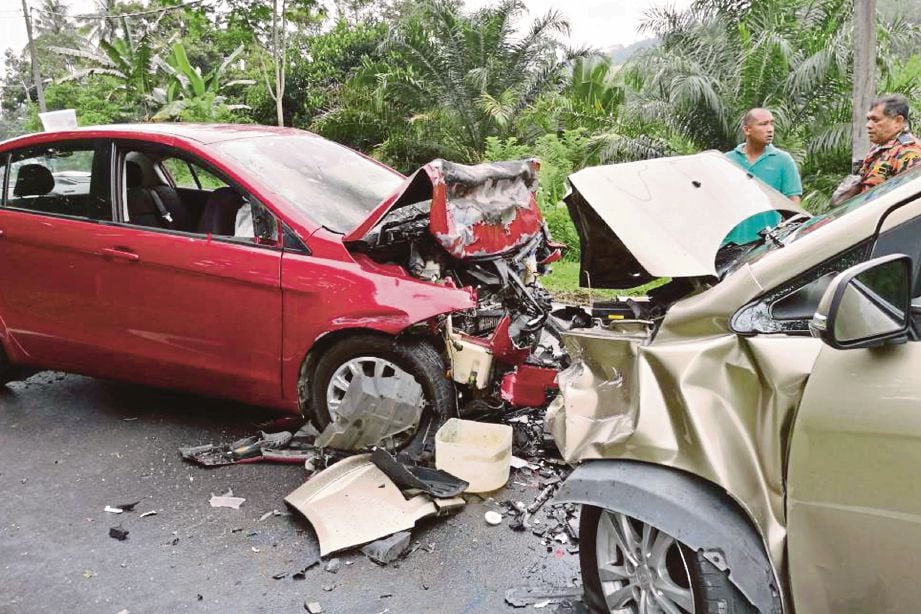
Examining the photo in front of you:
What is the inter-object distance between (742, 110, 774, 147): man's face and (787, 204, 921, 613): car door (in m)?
3.70

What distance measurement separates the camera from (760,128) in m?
5.38

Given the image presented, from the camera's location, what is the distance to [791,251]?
2209 mm

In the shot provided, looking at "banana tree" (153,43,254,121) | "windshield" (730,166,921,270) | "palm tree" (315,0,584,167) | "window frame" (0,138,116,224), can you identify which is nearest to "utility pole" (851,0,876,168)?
"windshield" (730,166,921,270)

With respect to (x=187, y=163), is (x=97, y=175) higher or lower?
lower

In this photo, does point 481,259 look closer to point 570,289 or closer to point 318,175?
point 318,175

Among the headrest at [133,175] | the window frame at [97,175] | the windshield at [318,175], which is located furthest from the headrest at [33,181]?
the windshield at [318,175]

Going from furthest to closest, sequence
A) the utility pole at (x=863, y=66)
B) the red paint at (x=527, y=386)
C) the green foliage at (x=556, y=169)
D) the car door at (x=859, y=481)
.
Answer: the green foliage at (x=556, y=169) < the utility pole at (x=863, y=66) < the red paint at (x=527, y=386) < the car door at (x=859, y=481)

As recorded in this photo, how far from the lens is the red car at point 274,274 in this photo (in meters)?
4.04

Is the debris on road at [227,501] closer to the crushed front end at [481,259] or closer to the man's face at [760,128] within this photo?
the crushed front end at [481,259]

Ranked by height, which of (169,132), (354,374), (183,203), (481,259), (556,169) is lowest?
(354,374)

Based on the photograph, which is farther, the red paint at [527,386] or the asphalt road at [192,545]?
the red paint at [527,386]

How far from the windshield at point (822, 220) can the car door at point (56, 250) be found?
12.3 ft

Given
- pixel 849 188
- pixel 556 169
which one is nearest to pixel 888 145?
pixel 849 188

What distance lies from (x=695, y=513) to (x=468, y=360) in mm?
2058
